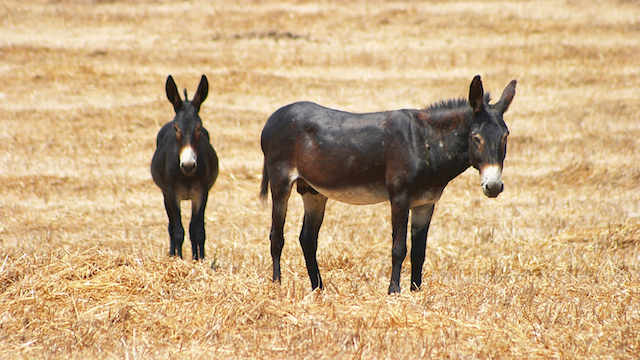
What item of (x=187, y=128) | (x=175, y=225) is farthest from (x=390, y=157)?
(x=175, y=225)

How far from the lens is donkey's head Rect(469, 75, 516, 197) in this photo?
618 cm

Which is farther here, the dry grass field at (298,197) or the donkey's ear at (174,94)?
the donkey's ear at (174,94)

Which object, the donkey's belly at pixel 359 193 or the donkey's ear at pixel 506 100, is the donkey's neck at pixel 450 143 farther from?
the donkey's belly at pixel 359 193

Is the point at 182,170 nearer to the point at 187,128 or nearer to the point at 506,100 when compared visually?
the point at 187,128

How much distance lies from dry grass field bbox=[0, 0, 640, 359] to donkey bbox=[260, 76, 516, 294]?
2.35 ft

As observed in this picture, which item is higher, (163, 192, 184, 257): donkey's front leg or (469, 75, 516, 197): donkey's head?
(469, 75, 516, 197): donkey's head

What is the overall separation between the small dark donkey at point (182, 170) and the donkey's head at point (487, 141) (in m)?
3.67

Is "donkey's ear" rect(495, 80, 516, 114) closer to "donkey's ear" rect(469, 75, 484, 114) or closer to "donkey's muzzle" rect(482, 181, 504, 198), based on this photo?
"donkey's ear" rect(469, 75, 484, 114)

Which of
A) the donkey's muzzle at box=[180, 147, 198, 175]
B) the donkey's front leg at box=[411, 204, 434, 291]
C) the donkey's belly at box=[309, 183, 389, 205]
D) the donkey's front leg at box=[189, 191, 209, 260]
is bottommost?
the donkey's front leg at box=[189, 191, 209, 260]

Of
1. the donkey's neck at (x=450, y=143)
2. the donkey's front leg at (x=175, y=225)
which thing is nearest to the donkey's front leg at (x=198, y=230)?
the donkey's front leg at (x=175, y=225)

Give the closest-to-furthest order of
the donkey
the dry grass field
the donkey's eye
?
the dry grass field → the donkey's eye → the donkey

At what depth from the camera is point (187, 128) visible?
27.6ft

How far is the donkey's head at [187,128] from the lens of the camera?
26.7ft

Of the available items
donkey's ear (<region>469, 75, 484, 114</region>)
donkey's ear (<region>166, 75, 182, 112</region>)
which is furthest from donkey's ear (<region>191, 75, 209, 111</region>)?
donkey's ear (<region>469, 75, 484, 114</region>)
